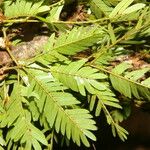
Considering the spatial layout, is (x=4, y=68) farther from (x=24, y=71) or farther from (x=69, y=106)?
(x=69, y=106)

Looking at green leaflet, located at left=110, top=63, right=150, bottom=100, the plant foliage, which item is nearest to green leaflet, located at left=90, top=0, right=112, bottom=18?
the plant foliage

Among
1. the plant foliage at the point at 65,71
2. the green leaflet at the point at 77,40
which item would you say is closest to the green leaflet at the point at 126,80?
the plant foliage at the point at 65,71

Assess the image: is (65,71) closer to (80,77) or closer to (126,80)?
(80,77)

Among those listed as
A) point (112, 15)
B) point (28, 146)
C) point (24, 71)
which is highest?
point (112, 15)

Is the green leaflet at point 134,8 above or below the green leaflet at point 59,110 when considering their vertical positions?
above

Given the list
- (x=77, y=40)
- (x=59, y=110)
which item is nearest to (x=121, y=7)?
(x=77, y=40)

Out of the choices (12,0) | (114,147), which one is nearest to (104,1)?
(12,0)

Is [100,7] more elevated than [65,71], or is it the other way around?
[100,7]

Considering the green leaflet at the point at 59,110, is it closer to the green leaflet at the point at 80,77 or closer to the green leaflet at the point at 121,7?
the green leaflet at the point at 80,77
